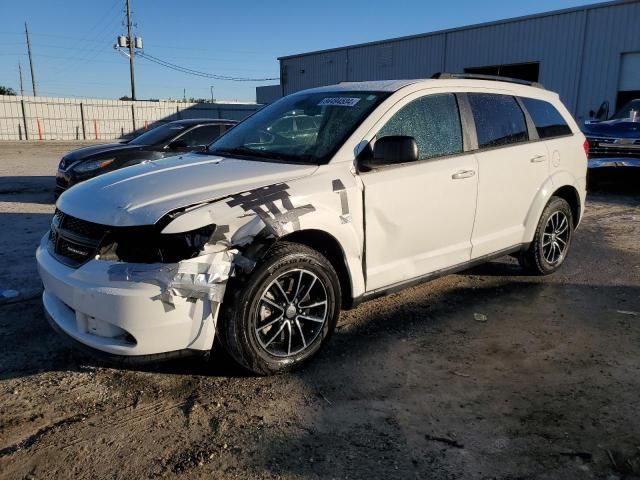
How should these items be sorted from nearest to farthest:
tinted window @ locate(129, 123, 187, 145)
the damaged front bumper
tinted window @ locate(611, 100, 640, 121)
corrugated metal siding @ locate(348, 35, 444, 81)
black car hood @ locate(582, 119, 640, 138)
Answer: the damaged front bumper
tinted window @ locate(129, 123, 187, 145)
black car hood @ locate(582, 119, 640, 138)
tinted window @ locate(611, 100, 640, 121)
corrugated metal siding @ locate(348, 35, 444, 81)

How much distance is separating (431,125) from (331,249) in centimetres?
135

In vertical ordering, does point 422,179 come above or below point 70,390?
above

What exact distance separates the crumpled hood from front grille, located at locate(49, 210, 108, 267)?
50 millimetres

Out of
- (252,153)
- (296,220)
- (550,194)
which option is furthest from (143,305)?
(550,194)

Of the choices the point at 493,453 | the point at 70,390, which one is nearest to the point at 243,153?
the point at 70,390

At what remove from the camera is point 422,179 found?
12.6 feet

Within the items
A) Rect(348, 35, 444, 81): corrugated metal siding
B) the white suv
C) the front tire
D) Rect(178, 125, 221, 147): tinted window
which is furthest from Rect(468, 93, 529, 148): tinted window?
Rect(348, 35, 444, 81): corrugated metal siding

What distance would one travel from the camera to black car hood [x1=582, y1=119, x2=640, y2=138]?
10086mm

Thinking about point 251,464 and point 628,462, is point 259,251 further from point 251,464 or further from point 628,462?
point 628,462

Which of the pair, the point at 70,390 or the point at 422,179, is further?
the point at 422,179

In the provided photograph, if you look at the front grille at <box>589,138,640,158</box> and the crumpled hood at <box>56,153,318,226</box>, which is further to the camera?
the front grille at <box>589,138,640,158</box>

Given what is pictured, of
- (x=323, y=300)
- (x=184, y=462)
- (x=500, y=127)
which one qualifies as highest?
(x=500, y=127)

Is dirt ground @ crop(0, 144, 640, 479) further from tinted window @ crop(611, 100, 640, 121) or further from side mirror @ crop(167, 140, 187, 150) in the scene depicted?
tinted window @ crop(611, 100, 640, 121)

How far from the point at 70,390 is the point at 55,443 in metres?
0.53
